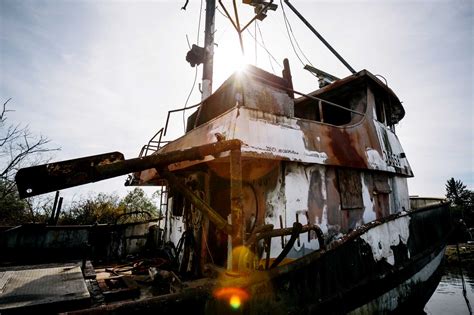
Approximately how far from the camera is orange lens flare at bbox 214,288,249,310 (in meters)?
2.27

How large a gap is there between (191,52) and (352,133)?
714cm

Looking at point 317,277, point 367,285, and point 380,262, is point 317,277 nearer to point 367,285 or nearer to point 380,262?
point 367,285

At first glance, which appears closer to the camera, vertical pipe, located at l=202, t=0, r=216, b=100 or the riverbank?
vertical pipe, located at l=202, t=0, r=216, b=100

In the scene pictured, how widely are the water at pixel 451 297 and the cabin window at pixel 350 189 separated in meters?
5.10

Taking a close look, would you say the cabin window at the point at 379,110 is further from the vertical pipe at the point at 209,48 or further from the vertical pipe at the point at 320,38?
the vertical pipe at the point at 209,48

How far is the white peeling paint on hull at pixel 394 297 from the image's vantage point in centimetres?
389

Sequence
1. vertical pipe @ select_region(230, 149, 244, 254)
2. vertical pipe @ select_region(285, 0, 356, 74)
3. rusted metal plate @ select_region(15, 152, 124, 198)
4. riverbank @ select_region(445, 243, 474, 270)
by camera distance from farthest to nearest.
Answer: riverbank @ select_region(445, 243, 474, 270) < vertical pipe @ select_region(285, 0, 356, 74) < vertical pipe @ select_region(230, 149, 244, 254) < rusted metal plate @ select_region(15, 152, 124, 198)

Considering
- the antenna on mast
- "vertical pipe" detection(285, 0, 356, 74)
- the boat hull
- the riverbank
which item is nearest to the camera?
the boat hull

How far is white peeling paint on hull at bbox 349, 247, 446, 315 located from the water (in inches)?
125

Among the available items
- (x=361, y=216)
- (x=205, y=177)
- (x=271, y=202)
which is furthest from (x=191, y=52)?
(x=361, y=216)

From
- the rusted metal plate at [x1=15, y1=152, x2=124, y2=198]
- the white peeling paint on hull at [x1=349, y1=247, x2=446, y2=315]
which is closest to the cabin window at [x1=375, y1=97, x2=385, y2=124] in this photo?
the white peeling paint on hull at [x1=349, y1=247, x2=446, y2=315]

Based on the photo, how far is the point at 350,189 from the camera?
5.91 meters

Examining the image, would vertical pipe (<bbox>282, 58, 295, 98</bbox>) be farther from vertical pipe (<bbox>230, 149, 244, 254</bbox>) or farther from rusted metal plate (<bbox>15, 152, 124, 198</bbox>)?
rusted metal plate (<bbox>15, 152, 124, 198</bbox>)

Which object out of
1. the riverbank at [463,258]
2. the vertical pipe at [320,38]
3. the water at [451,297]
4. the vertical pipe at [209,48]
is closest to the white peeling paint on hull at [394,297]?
the water at [451,297]
